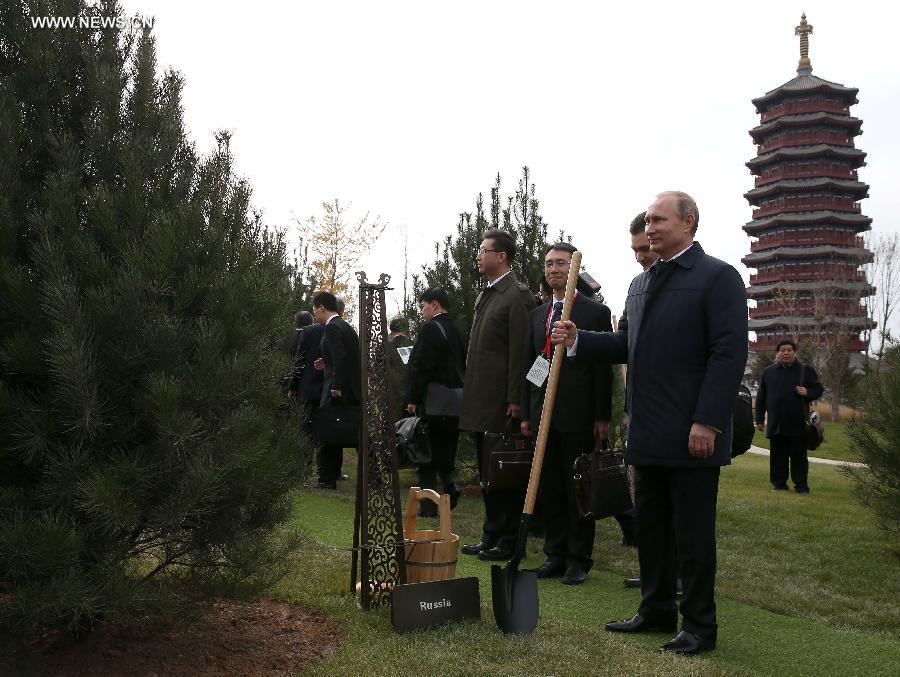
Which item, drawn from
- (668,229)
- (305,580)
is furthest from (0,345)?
(668,229)

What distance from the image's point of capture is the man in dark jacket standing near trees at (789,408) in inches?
418

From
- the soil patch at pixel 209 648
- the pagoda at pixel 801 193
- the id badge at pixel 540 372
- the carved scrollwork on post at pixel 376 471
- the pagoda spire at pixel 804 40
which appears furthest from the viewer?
the pagoda spire at pixel 804 40

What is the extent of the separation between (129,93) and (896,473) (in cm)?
595

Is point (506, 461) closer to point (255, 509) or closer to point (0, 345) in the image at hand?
point (255, 509)

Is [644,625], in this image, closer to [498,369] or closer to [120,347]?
[498,369]

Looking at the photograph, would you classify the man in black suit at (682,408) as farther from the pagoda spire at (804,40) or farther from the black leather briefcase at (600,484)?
the pagoda spire at (804,40)

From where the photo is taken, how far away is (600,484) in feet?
14.6

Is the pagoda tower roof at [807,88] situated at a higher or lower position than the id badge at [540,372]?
higher

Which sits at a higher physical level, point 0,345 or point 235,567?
point 0,345

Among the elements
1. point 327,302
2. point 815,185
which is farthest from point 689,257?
point 815,185

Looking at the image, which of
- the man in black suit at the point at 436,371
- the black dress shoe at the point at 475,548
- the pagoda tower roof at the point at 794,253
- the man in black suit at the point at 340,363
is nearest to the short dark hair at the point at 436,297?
the man in black suit at the point at 436,371

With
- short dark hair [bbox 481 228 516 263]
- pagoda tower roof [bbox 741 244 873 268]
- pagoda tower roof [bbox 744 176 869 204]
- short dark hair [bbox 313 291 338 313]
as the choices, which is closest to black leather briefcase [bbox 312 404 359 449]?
short dark hair [bbox 313 291 338 313]

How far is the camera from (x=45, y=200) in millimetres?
2969

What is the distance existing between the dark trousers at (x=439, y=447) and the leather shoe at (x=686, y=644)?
381 cm
